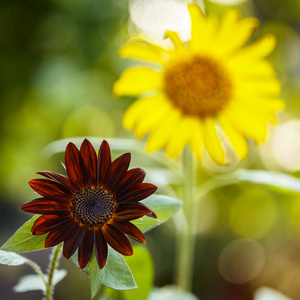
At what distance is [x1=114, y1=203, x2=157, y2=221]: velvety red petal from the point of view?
30cm

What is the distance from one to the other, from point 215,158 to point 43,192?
309 millimetres

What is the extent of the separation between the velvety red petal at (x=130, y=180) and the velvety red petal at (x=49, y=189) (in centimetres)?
4

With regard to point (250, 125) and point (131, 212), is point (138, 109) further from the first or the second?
point (131, 212)

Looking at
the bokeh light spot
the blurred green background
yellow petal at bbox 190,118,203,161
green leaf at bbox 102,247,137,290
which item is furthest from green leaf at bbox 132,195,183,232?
the bokeh light spot

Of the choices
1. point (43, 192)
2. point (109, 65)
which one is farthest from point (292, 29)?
point (43, 192)

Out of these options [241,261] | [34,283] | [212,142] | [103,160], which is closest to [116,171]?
[103,160]

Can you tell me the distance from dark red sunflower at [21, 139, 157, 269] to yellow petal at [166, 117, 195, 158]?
0.25 metres

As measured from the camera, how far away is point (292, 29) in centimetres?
141

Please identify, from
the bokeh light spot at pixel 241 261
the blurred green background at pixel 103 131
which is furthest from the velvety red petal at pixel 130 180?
the bokeh light spot at pixel 241 261

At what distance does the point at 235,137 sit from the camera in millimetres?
581

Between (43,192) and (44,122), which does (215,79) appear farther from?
(44,122)

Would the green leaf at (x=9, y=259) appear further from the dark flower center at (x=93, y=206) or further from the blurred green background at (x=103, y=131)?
the blurred green background at (x=103, y=131)

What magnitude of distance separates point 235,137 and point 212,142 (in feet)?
0.10

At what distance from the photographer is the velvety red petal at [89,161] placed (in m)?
0.32
